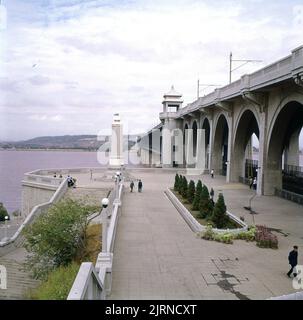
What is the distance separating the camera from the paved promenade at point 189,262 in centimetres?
971

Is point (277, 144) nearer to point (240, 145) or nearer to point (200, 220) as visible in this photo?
point (240, 145)

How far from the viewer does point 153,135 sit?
8162 cm

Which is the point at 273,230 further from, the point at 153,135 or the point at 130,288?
the point at 153,135

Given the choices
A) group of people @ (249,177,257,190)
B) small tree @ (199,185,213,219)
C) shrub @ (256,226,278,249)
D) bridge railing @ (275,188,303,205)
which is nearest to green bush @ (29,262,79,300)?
shrub @ (256,226,278,249)

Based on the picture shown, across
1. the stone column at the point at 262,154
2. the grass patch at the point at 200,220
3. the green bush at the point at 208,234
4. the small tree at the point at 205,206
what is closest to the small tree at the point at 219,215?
the grass patch at the point at 200,220

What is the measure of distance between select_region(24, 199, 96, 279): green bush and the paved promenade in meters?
1.50

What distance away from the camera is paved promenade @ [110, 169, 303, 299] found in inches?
382

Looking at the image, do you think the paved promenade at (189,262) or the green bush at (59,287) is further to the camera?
the paved promenade at (189,262)

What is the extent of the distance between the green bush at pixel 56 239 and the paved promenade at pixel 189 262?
1.50 metres

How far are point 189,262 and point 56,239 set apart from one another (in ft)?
14.5

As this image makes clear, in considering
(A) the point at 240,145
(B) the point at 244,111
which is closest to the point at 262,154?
(B) the point at 244,111

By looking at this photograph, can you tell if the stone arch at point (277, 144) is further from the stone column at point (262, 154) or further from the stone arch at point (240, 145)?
the stone arch at point (240, 145)
